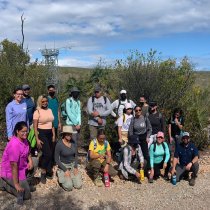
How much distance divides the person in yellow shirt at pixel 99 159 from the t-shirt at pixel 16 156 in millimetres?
1763

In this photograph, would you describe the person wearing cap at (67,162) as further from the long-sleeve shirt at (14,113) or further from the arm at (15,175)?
the arm at (15,175)

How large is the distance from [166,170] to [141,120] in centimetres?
141

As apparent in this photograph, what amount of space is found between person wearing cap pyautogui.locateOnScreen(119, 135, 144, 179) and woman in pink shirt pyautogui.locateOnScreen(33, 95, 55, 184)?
1686mm

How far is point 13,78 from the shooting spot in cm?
Answer: 1180

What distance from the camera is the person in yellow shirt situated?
8281 mm

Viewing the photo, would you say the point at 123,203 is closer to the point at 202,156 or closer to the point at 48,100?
the point at 48,100

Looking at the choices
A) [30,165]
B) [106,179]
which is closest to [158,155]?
[106,179]

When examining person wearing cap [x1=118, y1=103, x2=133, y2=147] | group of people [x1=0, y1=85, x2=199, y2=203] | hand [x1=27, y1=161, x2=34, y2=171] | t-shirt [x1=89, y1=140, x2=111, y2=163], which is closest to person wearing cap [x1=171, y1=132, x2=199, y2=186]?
group of people [x1=0, y1=85, x2=199, y2=203]

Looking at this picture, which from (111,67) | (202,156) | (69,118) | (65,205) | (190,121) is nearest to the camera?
(65,205)

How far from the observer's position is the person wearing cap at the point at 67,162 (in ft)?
25.8

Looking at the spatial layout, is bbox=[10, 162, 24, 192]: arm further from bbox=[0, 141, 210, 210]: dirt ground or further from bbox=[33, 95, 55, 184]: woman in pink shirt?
bbox=[33, 95, 55, 184]: woman in pink shirt

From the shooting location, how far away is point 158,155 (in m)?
8.73

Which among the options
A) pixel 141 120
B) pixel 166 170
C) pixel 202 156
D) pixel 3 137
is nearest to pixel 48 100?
pixel 141 120

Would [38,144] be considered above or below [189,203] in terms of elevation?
above
